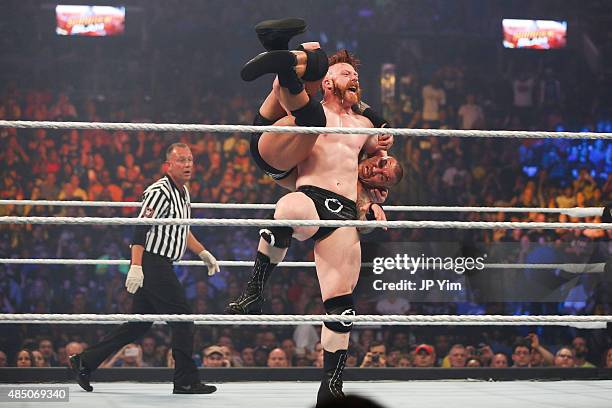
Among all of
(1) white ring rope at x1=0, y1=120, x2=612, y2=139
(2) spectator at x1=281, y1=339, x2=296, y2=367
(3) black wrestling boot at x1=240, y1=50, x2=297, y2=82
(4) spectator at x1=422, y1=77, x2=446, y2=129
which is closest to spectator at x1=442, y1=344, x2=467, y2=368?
(2) spectator at x1=281, y1=339, x2=296, y2=367

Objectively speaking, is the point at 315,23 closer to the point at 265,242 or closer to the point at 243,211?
the point at 243,211

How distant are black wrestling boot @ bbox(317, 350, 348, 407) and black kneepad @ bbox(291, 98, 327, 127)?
25.5 inches

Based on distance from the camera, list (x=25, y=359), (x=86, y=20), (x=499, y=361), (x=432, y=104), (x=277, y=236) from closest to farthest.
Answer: (x=277, y=236) < (x=25, y=359) < (x=499, y=361) < (x=86, y=20) < (x=432, y=104)

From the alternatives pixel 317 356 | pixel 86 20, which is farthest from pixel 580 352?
pixel 86 20

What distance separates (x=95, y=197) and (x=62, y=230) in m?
0.36

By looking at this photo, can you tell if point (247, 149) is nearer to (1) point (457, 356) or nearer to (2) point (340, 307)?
(1) point (457, 356)

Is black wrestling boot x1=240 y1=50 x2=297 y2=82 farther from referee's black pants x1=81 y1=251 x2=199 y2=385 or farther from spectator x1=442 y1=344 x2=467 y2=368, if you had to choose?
spectator x1=442 y1=344 x2=467 y2=368

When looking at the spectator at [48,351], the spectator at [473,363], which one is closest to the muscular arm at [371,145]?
the spectator at [473,363]

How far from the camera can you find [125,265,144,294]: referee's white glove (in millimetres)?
3094

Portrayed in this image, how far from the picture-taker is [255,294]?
2.29 meters

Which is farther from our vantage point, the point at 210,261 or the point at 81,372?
the point at 210,261

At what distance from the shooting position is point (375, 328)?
18.1 feet

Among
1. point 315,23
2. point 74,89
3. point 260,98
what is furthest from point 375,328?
point 74,89

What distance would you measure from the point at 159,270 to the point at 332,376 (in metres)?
1.08
